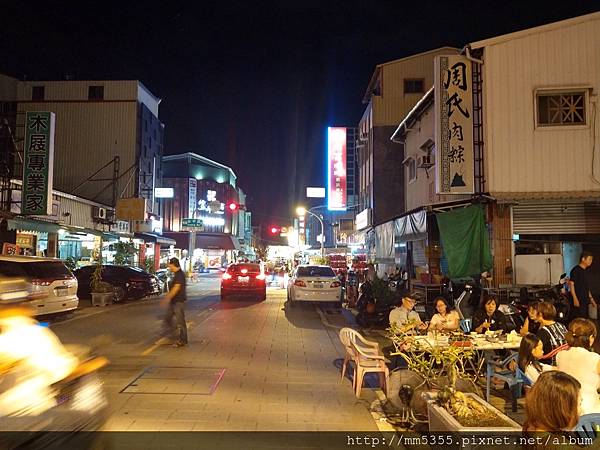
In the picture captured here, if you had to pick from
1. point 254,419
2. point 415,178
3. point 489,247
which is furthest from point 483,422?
point 415,178

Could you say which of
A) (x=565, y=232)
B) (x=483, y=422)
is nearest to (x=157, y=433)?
(x=483, y=422)

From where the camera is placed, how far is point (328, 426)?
5574 millimetres

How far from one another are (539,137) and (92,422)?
11.7 meters

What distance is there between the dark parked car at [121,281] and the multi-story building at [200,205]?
3171 cm

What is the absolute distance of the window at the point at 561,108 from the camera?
12562 millimetres

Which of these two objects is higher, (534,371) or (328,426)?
(534,371)

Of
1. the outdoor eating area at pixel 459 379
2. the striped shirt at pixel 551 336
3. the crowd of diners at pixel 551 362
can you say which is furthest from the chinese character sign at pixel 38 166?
the striped shirt at pixel 551 336

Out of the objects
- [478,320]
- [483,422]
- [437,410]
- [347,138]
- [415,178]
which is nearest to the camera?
[483,422]

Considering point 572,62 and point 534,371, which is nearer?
point 534,371

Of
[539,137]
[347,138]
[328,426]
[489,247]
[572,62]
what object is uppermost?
[347,138]

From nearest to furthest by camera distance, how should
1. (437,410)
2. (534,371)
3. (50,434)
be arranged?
(437,410) < (50,434) < (534,371)

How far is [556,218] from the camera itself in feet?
40.9

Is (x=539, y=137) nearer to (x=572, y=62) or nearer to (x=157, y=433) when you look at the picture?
(x=572, y=62)

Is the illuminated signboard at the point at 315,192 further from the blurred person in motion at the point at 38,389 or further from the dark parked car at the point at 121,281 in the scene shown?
the blurred person in motion at the point at 38,389
